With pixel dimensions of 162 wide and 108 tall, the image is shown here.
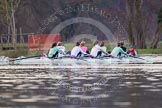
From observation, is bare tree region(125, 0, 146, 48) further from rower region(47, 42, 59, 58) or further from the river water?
the river water

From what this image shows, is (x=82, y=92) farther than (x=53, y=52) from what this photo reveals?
No

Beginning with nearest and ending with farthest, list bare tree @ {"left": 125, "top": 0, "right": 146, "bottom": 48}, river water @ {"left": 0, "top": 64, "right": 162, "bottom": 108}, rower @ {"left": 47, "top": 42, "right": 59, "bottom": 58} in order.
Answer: river water @ {"left": 0, "top": 64, "right": 162, "bottom": 108}, rower @ {"left": 47, "top": 42, "right": 59, "bottom": 58}, bare tree @ {"left": 125, "top": 0, "right": 146, "bottom": 48}

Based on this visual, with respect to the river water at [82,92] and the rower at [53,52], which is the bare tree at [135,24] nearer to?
the rower at [53,52]

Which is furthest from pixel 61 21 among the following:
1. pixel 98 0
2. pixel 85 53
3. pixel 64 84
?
pixel 64 84

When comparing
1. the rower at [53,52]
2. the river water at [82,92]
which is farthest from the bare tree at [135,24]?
the river water at [82,92]

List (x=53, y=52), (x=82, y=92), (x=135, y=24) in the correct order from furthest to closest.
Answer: (x=135, y=24) < (x=53, y=52) < (x=82, y=92)

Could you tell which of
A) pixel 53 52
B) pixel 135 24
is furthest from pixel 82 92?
pixel 135 24

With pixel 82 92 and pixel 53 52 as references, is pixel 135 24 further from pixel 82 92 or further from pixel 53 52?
pixel 82 92

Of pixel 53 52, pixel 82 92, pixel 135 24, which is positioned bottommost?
pixel 82 92

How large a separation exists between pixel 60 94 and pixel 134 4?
118 ft

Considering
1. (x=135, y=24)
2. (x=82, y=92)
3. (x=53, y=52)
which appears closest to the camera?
(x=82, y=92)

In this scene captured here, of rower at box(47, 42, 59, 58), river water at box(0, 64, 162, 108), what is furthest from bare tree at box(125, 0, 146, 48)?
river water at box(0, 64, 162, 108)

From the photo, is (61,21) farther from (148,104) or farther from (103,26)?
(148,104)

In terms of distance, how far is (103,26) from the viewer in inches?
3445
